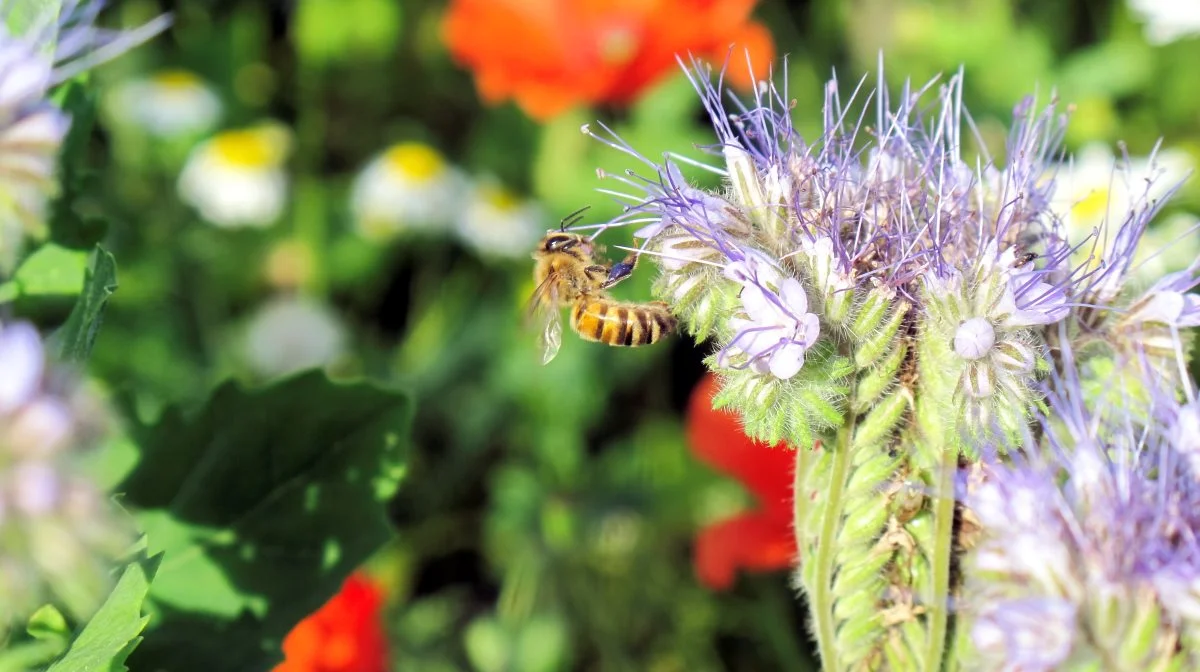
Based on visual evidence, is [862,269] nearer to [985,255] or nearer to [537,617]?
[985,255]

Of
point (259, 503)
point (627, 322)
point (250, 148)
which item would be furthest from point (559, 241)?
point (250, 148)

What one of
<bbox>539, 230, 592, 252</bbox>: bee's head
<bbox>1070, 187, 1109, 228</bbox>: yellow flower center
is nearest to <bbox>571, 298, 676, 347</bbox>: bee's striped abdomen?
<bbox>539, 230, 592, 252</bbox>: bee's head

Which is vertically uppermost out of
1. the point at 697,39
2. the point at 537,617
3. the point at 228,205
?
the point at 697,39

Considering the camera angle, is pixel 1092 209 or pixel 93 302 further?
pixel 1092 209

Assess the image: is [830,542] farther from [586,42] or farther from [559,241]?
[586,42]

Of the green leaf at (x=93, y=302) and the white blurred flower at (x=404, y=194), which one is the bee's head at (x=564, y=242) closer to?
the green leaf at (x=93, y=302)

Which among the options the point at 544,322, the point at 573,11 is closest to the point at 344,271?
the point at 573,11
